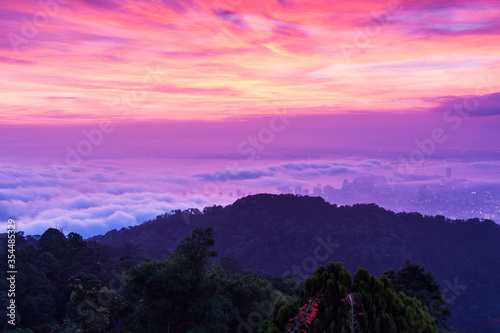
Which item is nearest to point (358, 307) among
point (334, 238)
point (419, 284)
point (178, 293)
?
point (178, 293)

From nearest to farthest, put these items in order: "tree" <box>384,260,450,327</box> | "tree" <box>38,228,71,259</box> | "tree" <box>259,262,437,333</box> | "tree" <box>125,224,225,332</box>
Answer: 1. "tree" <box>259,262,437,333</box>
2. "tree" <box>125,224,225,332</box>
3. "tree" <box>384,260,450,327</box>
4. "tree" <box>38,228,71,259</box>

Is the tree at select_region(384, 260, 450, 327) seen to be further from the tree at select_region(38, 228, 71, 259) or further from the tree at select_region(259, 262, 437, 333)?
the tree at select_region(38, 228, 71, 259)

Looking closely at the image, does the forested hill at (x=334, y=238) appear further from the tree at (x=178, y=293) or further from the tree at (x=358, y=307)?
the tree at (x=358, y=307)

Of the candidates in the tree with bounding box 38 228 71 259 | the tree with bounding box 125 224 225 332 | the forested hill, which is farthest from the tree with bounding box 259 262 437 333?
the forested hill

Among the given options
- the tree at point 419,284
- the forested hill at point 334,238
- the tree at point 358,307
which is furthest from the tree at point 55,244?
the tree at point 358,307

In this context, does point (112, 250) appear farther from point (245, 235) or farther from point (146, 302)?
point (146, 302)

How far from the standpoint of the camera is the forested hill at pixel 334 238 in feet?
224

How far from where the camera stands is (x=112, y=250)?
5094cm

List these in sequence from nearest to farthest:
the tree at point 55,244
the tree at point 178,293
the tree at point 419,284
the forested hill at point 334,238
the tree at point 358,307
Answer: the tree at point 358,307
the tree at point 178,293
the tree at point 419,284
the tree at point 55,244
the forested hill at point 334,238

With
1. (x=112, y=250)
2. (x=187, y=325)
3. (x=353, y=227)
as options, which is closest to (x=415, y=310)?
(x=187, y=325)

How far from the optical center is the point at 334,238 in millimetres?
76500

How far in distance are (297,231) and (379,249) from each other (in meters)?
14.3

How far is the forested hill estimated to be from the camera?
68312mm

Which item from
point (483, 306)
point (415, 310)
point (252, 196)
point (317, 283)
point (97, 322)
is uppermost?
point (252, 196)
